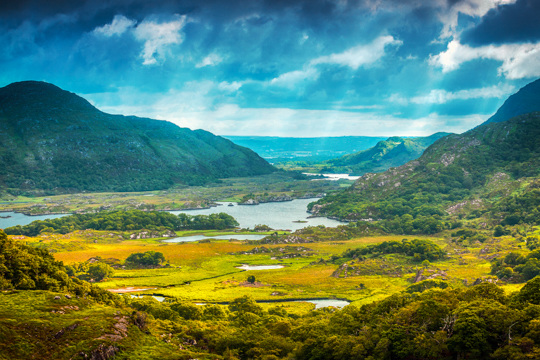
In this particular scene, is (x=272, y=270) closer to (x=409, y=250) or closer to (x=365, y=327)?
(x=409, y=250)

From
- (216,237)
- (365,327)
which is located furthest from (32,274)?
(216,237)

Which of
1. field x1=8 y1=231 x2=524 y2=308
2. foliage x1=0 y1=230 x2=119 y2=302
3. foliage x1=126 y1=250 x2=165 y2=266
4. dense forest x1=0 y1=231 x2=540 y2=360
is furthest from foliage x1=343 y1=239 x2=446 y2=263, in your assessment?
foliage x1=0 y1=230 x2=119 y2=302

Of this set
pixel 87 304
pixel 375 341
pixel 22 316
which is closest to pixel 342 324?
pixel 375 341

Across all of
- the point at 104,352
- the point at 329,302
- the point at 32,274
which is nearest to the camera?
the point at 104,352

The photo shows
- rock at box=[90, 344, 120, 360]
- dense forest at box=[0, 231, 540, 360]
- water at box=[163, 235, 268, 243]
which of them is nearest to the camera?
rock at box=[90, 344, 120, 360]

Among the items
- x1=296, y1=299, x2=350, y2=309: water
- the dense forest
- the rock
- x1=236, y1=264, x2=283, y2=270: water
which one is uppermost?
the rock

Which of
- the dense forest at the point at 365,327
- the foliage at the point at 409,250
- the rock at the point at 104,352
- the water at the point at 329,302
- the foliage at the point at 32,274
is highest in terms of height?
the foliage at the point at 32,274

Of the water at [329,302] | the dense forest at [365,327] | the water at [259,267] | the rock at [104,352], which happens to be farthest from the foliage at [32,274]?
the water at [259,267]

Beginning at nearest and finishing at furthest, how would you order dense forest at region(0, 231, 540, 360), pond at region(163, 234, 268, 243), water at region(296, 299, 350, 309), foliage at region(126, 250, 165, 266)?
dense forest at region(0, 231, 540, 360), water at region(296, 299, 350, 309), foliage at region(126, 250, 165, 266), pond at region(163, 234, 268, 243)

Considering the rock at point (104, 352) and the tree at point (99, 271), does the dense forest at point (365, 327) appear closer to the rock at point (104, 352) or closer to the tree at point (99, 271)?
the rock at point (104, 352)

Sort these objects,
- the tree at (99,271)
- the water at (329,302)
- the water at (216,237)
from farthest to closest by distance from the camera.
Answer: the water at (216,237), the tree at (99,271), the water at (329,302)

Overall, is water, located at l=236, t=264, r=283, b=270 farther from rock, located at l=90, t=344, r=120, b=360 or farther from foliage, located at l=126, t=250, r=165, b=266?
rock, located at l=90, t=344, r=120, b=360
